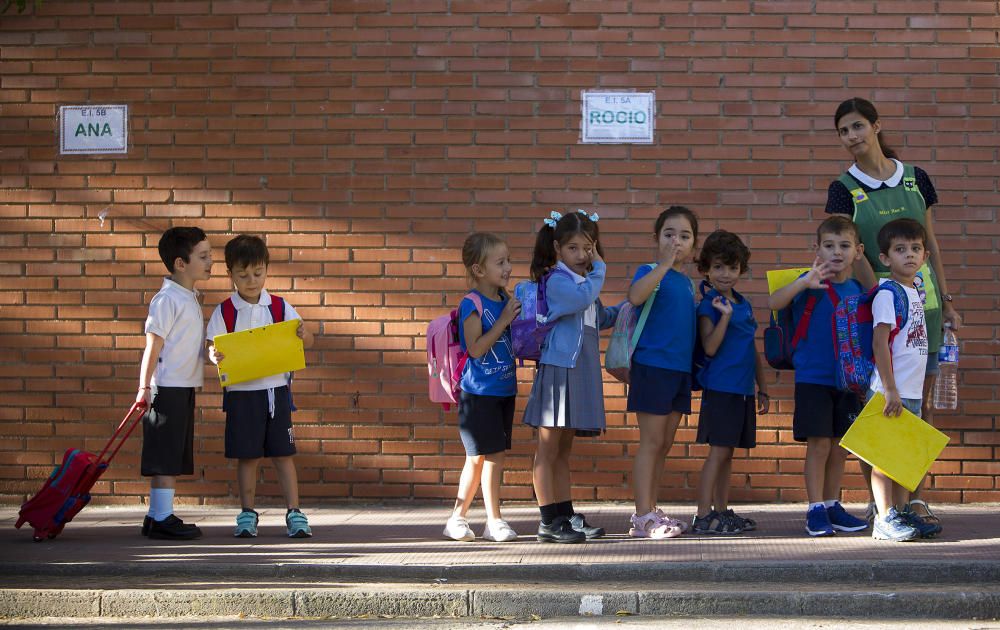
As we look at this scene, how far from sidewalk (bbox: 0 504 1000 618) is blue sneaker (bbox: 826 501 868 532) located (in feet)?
0.70

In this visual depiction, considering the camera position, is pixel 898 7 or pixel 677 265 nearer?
pixel 677 265

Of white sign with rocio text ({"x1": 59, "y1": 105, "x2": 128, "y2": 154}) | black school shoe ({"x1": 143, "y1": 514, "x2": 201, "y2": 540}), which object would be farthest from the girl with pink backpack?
white sign with rocio text ({"x1": 59, "y1": 105, "x2": 128, "y2": 154})

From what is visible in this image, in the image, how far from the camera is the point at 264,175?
7996mm

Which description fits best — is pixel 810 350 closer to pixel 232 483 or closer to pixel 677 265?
pixel 677 265

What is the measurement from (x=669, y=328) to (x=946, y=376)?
157 centimetres

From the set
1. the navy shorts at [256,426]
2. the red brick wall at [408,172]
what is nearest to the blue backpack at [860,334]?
the red brick wall at [408,172]

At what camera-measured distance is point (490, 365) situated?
6.38 m

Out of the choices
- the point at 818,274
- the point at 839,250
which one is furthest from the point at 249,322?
the point at 839,250

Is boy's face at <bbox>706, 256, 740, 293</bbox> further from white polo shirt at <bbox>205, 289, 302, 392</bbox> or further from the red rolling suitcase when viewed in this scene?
the red rolling suitcase

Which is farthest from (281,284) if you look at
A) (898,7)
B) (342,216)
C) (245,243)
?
(898,7)

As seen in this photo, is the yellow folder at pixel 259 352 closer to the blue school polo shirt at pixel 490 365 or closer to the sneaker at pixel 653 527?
the blue school polo shirt at pixel 490 365

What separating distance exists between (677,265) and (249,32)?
134 inches

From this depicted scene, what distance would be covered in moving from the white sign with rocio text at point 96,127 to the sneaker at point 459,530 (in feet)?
11.5

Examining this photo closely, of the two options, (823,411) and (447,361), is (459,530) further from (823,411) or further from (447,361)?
(823,411)
